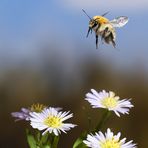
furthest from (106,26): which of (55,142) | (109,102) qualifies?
(55,142)

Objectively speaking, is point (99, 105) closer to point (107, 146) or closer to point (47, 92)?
point (107, 146)

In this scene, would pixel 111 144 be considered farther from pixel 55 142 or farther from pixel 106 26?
pixel 106 26

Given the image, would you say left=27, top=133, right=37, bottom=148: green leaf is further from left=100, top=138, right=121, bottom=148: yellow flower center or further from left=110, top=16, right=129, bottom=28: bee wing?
left=110, top=16, right=129, bottom=28: bee wing

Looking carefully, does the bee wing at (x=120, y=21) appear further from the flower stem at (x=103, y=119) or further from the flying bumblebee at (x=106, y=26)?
the flower stem at (x=103, y=119)

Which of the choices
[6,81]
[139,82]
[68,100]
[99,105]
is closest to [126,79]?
[139,82]

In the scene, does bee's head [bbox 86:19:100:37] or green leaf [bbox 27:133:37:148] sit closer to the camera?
green leaf [bbox 27:133:37:148]

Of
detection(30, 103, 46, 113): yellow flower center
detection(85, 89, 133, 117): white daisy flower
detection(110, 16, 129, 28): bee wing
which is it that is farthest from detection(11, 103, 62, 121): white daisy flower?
detection(110, 16, 129, 28): bee wing

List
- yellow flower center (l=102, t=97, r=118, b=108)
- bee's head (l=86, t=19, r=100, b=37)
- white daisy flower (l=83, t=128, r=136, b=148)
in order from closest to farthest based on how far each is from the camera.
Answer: white daisy flower (l=83, t=128, r=136, b=148) < yellow flower center (l=102, t=97, r=118, b=108) < bee's head (l=86, t=19, r=100, b=37)

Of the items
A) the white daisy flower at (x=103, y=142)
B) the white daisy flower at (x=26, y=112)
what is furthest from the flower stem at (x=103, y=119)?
the white daisy flower at (x=26, y=112)
